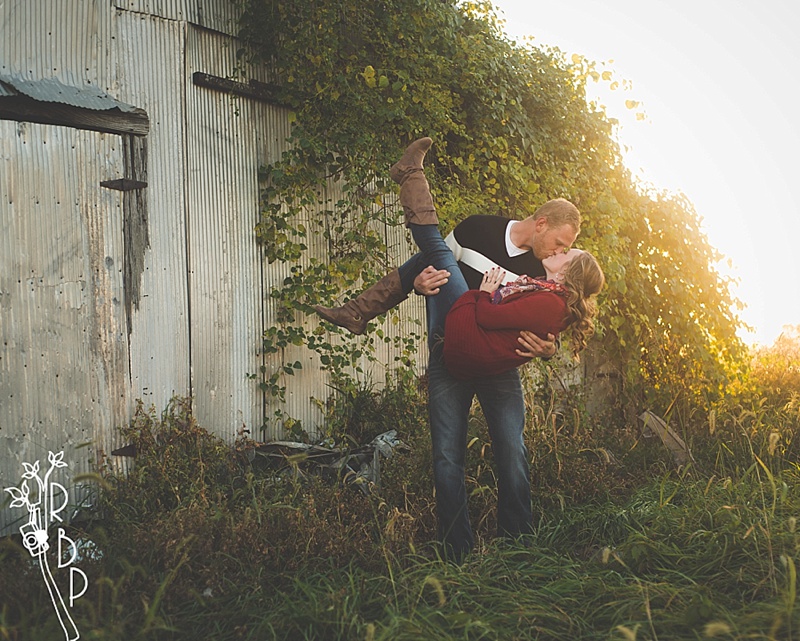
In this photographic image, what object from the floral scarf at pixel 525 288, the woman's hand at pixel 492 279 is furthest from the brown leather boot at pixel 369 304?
the floral scarf at pixel 525 288

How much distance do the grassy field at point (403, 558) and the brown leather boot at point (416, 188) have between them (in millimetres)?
1441

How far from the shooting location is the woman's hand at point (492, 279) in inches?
139

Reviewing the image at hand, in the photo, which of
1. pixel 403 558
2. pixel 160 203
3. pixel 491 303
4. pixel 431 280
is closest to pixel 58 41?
pixel 160 203

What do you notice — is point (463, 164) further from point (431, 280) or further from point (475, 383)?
point (475, 383)

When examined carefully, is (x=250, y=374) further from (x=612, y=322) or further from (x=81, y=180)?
(x=612, y=322)

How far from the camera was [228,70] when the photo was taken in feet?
16.9

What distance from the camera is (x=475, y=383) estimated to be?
366 centimetres

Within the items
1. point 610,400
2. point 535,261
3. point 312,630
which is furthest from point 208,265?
point 610,400

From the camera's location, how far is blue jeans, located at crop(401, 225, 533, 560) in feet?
11.8

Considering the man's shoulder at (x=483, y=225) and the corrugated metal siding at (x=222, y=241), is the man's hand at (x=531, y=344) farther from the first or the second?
the corrugated metal siding at (x=222, y=241)

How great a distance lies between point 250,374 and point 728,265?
15.8ft

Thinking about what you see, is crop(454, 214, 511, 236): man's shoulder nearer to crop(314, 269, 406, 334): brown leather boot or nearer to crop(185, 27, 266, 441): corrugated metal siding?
crop(314, 269, 406, 334): brown leather boot

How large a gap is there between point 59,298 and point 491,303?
2542 mm

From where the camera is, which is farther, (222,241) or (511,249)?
(222,241)
